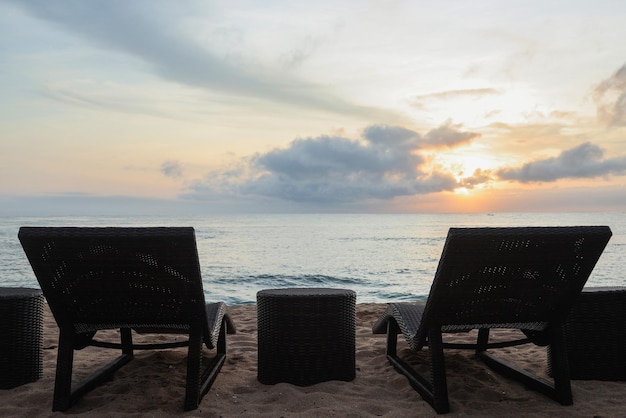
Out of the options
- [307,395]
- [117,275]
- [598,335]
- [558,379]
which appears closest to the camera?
[117,275]

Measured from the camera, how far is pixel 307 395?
3863 mm

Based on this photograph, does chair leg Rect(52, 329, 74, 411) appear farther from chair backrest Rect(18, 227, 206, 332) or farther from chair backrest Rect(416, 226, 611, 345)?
chair backrest Rect(416, 226, 611, 345)

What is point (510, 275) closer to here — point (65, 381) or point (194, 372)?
point (194, 372)

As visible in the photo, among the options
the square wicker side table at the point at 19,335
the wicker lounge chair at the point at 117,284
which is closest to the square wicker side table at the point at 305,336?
the wicker lounge chair at the point at 117,284

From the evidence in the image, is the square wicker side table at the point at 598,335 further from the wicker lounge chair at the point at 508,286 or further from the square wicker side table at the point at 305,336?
the square wicker side table at the point at 305,336

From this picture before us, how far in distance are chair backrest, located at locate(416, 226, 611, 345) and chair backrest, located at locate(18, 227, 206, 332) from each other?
1.59 meters

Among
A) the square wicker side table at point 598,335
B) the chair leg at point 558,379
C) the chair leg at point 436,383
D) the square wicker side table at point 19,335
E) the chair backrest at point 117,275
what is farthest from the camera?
the square wicker side table at point 598,335

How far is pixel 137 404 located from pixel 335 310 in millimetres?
1540

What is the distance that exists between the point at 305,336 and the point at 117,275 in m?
1.44

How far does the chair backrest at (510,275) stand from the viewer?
3.42 meters

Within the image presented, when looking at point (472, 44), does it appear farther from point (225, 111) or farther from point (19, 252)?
point (19, 252)

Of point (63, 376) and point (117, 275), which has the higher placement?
point (117, 275)

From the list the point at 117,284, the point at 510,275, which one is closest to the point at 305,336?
the point at 117,284

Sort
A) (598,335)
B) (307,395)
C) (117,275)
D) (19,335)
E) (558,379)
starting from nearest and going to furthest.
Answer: (117,275)
(558,379)
(307,395)
(19,335)
(598,335)
